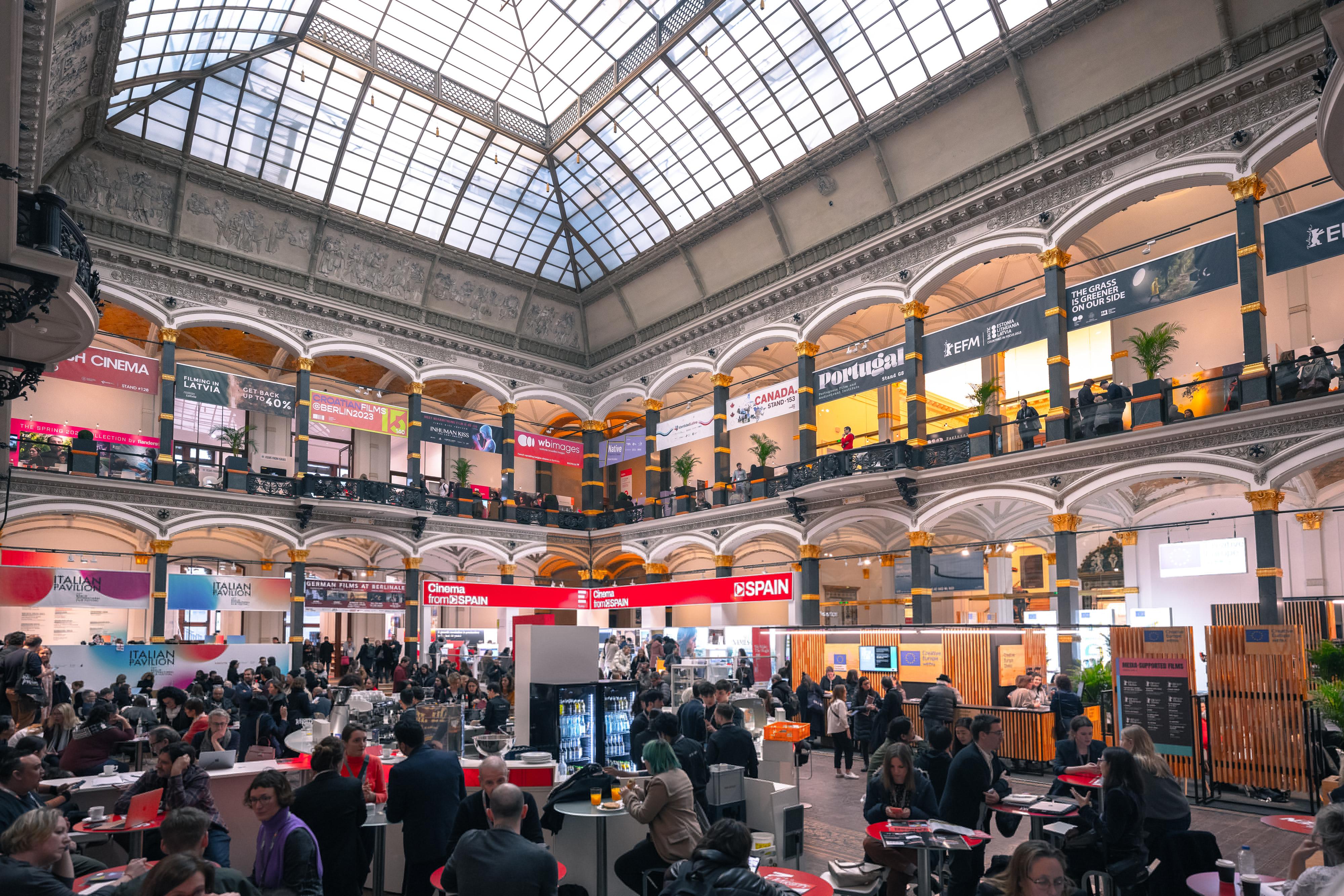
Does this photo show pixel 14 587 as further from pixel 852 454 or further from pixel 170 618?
pixel 852 454

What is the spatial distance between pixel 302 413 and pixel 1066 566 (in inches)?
761

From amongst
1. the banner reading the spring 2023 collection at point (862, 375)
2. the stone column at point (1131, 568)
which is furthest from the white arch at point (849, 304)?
the stone column at point (1131, 568)

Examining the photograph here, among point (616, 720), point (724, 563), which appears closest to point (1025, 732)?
point (616, 720)

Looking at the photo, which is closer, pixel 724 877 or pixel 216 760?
pixel 724 877

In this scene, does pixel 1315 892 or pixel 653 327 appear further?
pixel 653 327

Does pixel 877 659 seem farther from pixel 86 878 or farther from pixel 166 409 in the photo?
pixel 166 409

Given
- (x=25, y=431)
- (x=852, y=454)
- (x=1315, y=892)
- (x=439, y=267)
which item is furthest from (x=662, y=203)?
(x=1315, y=892)

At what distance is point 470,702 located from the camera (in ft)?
A: 50.1

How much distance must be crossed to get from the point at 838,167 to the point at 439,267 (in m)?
12.4

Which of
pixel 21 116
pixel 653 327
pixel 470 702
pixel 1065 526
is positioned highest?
pixel 653 327

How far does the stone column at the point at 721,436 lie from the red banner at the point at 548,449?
5.59 m

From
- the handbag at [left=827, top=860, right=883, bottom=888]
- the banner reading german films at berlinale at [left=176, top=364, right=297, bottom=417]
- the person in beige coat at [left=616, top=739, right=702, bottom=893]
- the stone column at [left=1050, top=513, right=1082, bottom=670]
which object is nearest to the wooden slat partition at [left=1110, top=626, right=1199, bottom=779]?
the stone column at [left=1050, top=513, right=1082, bottom=670]

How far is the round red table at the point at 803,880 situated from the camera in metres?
4.84

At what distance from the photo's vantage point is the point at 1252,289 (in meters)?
14.8
